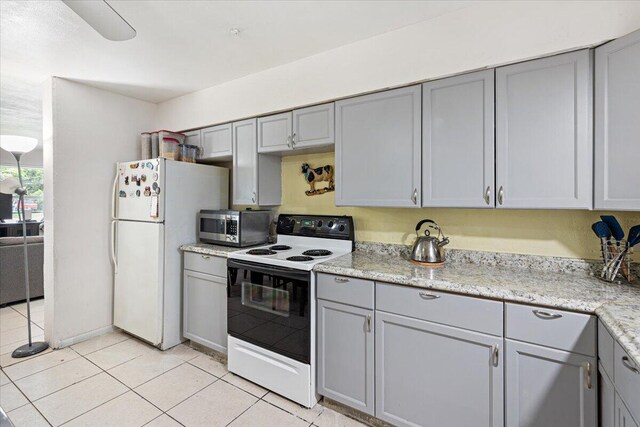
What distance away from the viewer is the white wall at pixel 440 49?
4.86 ft

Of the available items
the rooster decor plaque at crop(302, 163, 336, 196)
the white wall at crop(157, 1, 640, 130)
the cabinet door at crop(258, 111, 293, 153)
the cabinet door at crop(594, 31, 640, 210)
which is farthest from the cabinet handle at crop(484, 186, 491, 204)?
the cabinet door at crop(258, 111, 293, 153)

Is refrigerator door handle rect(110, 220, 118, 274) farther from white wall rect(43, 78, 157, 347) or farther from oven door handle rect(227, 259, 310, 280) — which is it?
oven door handle rect(227, 259, 310, 280)

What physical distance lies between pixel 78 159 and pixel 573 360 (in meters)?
3.89

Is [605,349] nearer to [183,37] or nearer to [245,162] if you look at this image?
[245,162]

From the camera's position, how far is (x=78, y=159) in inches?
112

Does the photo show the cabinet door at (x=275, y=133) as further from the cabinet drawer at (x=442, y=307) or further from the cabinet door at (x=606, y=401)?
the cabinet door at (x=606, y=401)

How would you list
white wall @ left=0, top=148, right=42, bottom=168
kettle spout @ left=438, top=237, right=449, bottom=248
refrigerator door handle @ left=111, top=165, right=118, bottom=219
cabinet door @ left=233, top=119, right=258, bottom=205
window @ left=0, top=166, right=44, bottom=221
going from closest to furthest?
1. kettle spout @ left=438, top=237, right=449, bottom=248
2. cabinet door @ left=233, top=119, right=258, bottom=205
3. refrigerator door handle @ left=111, top=165, right=118, bottom=219
4. white wall @ left=0, top=148, right=42, bottom=168
5. window @ left=0, top=166, right=44, bottom=221

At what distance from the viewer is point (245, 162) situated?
2760mm

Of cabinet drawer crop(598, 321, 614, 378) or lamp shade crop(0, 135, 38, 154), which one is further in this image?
lamp shade crop(0, 135, 38, 154)

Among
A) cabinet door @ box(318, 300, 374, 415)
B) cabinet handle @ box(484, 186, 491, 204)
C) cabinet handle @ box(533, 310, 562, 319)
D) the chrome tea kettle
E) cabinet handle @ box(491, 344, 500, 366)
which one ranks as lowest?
cabinet door @ box(318, 300, 374, 415)

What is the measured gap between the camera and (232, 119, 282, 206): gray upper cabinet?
2705mm

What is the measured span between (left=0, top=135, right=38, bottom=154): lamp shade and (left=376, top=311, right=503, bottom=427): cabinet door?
329cm

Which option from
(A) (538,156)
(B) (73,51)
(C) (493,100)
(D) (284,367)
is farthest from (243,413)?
(B) (73,51)

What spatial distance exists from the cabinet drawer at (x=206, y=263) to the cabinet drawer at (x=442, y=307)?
1367mm
